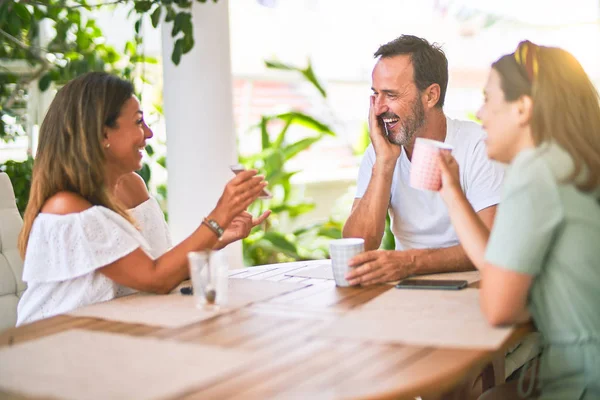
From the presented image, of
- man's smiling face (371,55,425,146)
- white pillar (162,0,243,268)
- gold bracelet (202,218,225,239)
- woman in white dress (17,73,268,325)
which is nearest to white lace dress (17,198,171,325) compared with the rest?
woman in white dress (17,73,268,325)

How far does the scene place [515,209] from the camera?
4.74 ft

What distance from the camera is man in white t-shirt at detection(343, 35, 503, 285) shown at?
92.6 inches

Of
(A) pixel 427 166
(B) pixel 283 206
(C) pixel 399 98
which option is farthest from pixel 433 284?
(B) pixel 283 206

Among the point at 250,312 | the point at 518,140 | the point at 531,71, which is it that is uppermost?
the point at 531,71

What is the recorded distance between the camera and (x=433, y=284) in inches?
73.1

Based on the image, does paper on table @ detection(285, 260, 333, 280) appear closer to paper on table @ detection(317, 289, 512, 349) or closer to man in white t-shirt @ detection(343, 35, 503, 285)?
man in white t-shirt @ detection(343, 35, 503, 285)

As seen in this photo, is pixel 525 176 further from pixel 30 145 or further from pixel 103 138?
pixel 30 145

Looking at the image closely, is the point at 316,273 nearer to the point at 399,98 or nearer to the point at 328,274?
the point at 328,274

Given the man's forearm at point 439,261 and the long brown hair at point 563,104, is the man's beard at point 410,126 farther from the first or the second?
the long brown hair at point 563,104

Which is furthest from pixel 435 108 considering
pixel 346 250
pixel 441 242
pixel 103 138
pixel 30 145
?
pixel 30 145

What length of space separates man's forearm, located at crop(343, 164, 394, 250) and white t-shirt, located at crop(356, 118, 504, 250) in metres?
0.08

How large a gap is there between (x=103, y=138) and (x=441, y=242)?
1.04 m

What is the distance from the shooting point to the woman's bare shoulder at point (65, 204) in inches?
74.2

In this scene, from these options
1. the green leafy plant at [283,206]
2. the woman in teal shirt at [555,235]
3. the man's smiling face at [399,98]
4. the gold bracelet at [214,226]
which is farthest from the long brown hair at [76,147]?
the green leafy plant at [283,206]
